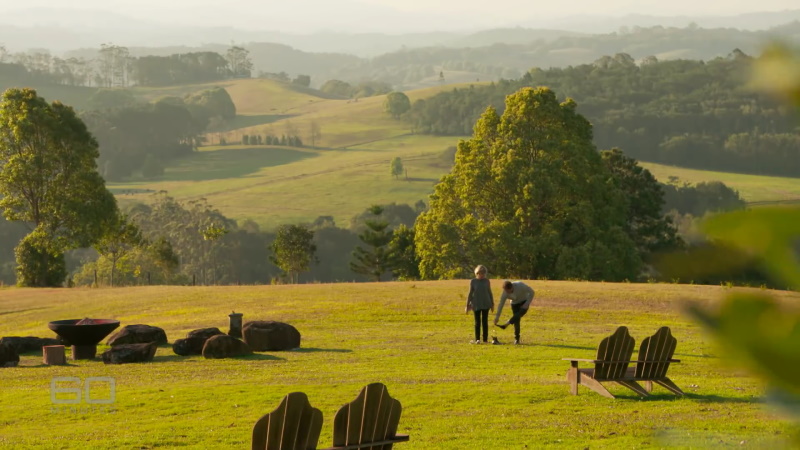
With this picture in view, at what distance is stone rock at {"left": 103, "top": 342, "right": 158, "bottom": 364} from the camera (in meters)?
22.4

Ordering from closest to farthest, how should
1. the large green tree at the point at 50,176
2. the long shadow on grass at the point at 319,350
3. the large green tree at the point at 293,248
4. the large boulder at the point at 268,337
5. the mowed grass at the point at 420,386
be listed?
the mowed grass at the point at 420,386, the long shadow on grass at the point at 319,350, the large boulder at the point at 268,337, the large green tree at the point at 50,176, the large green tree at the point at 293,248

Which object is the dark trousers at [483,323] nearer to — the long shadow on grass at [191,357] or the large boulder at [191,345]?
the long shadow on grass at [191,357]

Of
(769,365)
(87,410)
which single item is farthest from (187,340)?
(769,365)

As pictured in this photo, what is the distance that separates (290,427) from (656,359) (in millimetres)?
9314

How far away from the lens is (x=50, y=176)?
59031 mm

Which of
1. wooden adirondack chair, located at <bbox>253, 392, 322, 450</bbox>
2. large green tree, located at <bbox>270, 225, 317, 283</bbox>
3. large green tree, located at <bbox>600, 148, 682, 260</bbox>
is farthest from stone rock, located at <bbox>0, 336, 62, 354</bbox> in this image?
large green tree, located at <bbox>270, 225, 317, 283</bbox>

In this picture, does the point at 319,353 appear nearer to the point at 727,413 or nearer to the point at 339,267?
the point at 727,413

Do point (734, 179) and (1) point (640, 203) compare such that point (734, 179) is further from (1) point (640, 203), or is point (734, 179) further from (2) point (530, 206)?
(2) point (530, 206)

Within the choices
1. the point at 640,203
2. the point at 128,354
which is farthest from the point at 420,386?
the point at 640,203

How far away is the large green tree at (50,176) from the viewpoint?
188 feet

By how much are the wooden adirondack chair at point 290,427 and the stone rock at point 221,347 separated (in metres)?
15.5

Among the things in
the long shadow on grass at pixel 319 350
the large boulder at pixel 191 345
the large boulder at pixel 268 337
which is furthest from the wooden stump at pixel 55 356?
the long shadow on grass at pixel 319 350

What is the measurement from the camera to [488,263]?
182 feet

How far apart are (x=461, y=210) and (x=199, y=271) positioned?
210 ft
